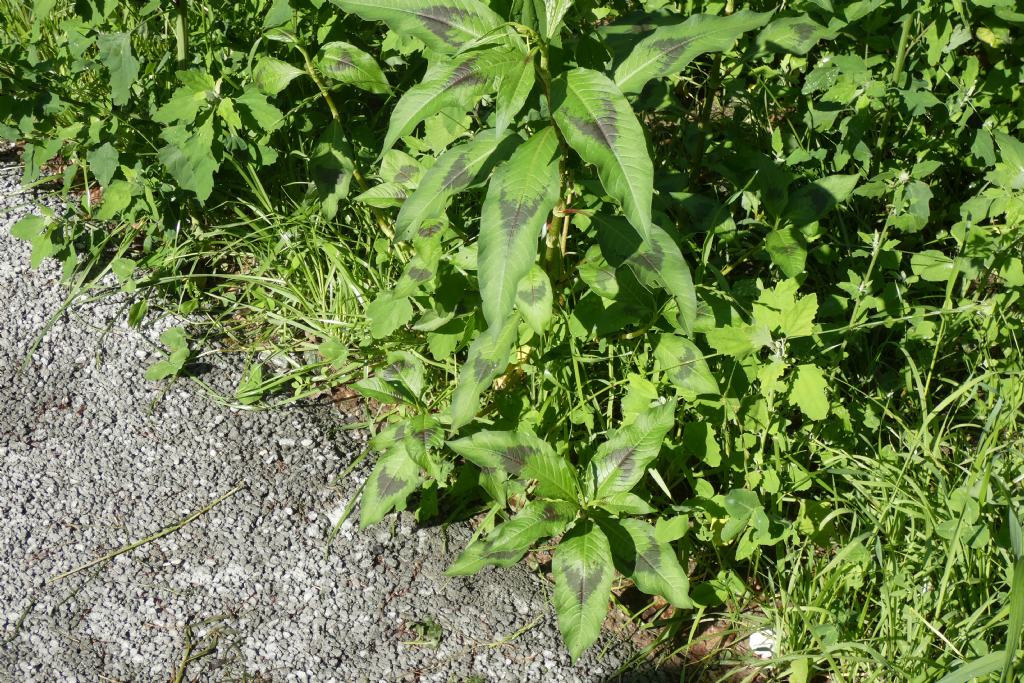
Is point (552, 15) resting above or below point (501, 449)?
above

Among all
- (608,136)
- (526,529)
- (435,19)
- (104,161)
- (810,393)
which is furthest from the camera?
(104,161)

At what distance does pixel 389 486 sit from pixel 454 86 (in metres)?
0.97

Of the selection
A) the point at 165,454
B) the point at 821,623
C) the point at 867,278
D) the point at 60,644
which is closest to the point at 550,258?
the point at 867,278

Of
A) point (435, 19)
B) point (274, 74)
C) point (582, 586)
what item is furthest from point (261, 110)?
point (582, 586)

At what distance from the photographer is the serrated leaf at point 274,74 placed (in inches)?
104

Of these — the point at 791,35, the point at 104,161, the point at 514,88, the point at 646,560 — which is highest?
the point at 514,88

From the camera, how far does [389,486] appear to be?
2.28 m

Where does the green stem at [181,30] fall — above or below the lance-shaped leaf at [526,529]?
above

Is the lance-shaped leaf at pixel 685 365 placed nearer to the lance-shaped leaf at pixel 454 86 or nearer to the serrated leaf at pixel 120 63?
the lance-shaped leaf at pixel 454 86

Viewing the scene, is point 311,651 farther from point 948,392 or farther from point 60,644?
point 948,392

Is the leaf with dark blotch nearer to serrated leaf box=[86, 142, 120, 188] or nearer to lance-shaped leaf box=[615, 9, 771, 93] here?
lance-shaped leaf box=[615, 9, 771, 93]

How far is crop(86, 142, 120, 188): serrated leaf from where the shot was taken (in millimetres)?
2920

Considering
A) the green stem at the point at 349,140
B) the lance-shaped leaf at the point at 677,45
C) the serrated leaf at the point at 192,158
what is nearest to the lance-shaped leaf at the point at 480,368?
the lance-shaped leaf at the point at 677,45

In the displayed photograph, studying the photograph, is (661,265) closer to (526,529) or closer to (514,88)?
(514,88)
